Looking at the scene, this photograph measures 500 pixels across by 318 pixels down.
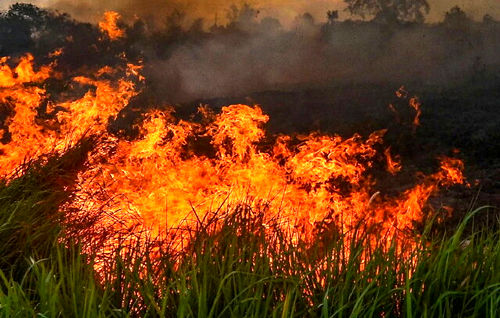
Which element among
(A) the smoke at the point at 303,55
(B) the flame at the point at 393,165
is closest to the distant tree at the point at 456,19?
(A) the smoke at the point at 303,55

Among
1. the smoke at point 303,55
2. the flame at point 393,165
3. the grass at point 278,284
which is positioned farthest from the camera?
the smoke at point 303,55

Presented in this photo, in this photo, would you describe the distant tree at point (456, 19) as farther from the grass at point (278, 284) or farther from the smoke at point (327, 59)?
the grass at point (278, 284)

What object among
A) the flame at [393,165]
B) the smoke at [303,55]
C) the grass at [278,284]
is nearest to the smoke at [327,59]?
the smoke at [303,55]

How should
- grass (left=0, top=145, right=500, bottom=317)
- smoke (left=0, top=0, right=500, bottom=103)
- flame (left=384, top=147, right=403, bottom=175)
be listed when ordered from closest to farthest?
grass (left=0, top=145, right=500, bottom=317) < flame (left=384, top=147, right=403, bottom=175) < smoke (left=0, top=0, right=500, bottom=103)

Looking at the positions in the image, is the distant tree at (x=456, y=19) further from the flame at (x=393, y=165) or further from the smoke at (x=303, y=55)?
the flame at (x=393, y=165)

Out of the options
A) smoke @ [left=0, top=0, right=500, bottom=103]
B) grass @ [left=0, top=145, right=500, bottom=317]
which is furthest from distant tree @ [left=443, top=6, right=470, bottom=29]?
grass @ [left=0, top=145, right=500, bottom=317]

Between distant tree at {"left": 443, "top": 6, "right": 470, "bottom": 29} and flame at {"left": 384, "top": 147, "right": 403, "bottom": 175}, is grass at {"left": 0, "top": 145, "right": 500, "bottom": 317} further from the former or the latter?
distant tree at {"left": 443, "top": 6, "right": 470, "bottom": 29}

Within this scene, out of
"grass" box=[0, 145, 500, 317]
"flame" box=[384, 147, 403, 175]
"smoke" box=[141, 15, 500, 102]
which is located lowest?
"grass" box=[0, 145, 500, 317]

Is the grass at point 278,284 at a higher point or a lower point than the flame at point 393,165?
lower

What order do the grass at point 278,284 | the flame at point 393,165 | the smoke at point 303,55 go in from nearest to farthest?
the grass at point 278,284
the flame at point 393,165
the smoke at point 303,55

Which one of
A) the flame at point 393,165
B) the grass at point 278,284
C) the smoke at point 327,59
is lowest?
the grass at point 278,284

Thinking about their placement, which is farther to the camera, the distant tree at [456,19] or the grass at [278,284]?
the distant tree at [456,19]

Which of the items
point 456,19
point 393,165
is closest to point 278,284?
point 393,165

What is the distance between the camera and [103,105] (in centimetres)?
1043
